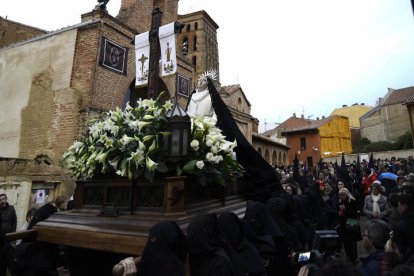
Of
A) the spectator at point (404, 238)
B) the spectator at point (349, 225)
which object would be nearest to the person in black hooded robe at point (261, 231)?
the spectator at point (404, 238)

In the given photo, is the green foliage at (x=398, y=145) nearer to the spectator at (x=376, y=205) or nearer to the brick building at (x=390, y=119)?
the brick building at (x=390, y=119)

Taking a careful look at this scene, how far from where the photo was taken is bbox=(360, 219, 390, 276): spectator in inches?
95.8

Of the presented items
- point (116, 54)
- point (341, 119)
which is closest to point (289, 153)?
point (341, 119)

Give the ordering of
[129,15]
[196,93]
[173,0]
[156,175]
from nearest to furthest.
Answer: [156,175] < [196,93] < [129,15] < [173,0]

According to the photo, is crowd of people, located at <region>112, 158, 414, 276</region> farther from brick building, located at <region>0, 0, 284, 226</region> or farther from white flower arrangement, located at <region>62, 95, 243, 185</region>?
brick building, located at <region>0, 0, 284, 226</region>

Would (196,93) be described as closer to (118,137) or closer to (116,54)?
(118,137)

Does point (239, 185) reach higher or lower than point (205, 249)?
higher

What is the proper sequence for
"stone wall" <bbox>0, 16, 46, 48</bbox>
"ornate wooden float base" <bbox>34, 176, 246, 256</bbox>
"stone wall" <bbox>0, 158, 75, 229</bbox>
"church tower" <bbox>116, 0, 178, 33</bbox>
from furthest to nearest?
"stone wall" <bbox>0, 16, 46, 48</bbox>, "church tower" <bbox>116, 0, 178, 33</bbox>, "stone wall" <bbox>0, 158, 75, 229</bbox>, "ornate wooden float base" <bbox>34, 176, 246, 256</bbox>

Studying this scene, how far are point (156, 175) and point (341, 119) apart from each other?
42786mm

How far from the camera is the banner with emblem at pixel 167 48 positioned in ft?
12.8

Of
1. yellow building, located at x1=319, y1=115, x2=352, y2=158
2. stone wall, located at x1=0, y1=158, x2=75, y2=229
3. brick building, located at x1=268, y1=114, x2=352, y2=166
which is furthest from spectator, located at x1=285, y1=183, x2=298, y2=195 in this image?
yellow building, located at x1=319, y1=115, x2=352, y2=158

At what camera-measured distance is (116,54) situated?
1019cm

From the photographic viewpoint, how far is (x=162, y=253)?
5.38 ft

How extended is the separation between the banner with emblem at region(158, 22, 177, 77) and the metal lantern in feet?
6.72
